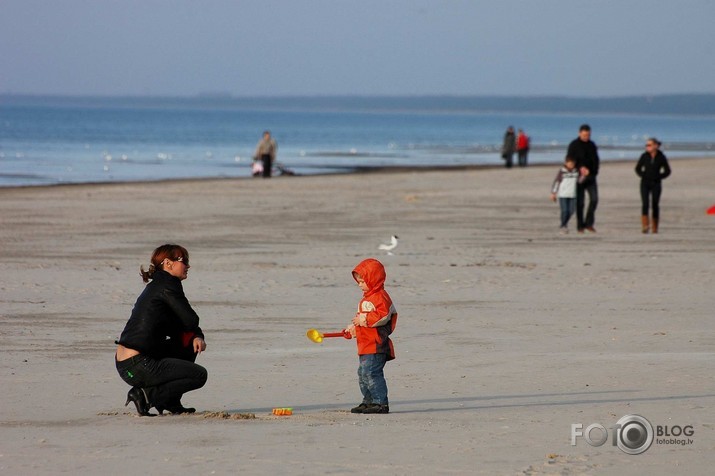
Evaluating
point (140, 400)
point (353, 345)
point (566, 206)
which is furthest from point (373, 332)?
Answer: point (566, 206)

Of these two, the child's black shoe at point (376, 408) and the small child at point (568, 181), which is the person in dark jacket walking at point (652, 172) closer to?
the small child at point (568, 181)

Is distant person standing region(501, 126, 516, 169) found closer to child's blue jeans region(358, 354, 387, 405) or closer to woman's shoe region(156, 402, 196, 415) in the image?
child's blue jeans region(358, 354, 387, 405)

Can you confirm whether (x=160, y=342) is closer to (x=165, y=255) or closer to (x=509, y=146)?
(x=165, y=255)

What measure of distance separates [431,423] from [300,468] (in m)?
1.32

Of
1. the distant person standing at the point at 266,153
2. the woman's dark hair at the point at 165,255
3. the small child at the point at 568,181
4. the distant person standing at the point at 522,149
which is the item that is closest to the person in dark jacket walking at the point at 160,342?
the woman's dark hair at the point at 165,255

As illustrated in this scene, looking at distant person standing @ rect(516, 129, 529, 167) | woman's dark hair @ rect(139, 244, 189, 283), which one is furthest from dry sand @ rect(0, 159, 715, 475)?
distant person standing @ rect(516, 129, 529, 167)

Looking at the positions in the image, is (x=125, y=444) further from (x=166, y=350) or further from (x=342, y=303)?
(x=342, y=303)

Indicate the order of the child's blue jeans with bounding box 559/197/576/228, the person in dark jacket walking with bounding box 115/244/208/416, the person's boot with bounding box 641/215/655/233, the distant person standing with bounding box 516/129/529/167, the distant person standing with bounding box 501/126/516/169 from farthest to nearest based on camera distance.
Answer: the distant person standing with bounding box 516/129/529/167
the distant person standing with bounding box 501/126/516/169
the person's boot with bounding box 641/215/655/233
the child's blue jeans with bounding box 559/197/576/228
the person in dark jacket walking with bounding box 115/244/208/416

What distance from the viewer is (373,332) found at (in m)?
7.27

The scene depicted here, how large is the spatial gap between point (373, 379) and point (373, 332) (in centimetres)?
29

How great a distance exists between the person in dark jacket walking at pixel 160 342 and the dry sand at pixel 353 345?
0.19 m

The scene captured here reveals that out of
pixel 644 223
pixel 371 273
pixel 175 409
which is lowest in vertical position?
pixel 175 409

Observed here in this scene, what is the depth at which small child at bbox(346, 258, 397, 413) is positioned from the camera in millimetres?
7176

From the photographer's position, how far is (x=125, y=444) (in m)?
6.16
